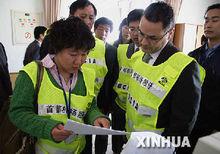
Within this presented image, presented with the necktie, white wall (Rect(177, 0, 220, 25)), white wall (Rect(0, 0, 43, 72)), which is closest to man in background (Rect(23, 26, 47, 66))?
white wall (Rect(0, 0, 43, 72))

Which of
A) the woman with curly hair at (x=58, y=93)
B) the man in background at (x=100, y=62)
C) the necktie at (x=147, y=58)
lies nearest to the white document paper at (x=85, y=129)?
the woman with curly hair at (x=58, y=93)

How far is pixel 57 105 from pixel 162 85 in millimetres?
507

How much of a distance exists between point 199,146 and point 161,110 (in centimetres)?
69

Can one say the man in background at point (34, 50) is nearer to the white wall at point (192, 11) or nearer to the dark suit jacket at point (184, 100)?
the dark suit jacket at point (184, 100)

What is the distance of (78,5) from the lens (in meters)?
1.74

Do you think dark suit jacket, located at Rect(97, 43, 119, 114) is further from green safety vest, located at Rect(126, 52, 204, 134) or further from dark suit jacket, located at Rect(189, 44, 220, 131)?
dark suit jacket, located at Rect(189, 44, 220, 131)

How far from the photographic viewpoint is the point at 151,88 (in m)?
1.17

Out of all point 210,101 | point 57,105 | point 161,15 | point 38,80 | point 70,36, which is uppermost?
point 161,15

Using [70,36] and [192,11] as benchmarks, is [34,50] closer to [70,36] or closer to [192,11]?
[70,36]

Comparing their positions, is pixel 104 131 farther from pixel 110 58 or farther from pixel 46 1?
pixel 46 1

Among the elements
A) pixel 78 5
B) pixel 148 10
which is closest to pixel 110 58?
pixel 78 5

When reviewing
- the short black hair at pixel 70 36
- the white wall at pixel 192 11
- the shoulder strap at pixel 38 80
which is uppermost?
the white wall at pixel 192 11

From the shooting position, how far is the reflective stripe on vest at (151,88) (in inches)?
43.3

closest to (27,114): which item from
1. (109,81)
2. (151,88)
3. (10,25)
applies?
(151,88)
